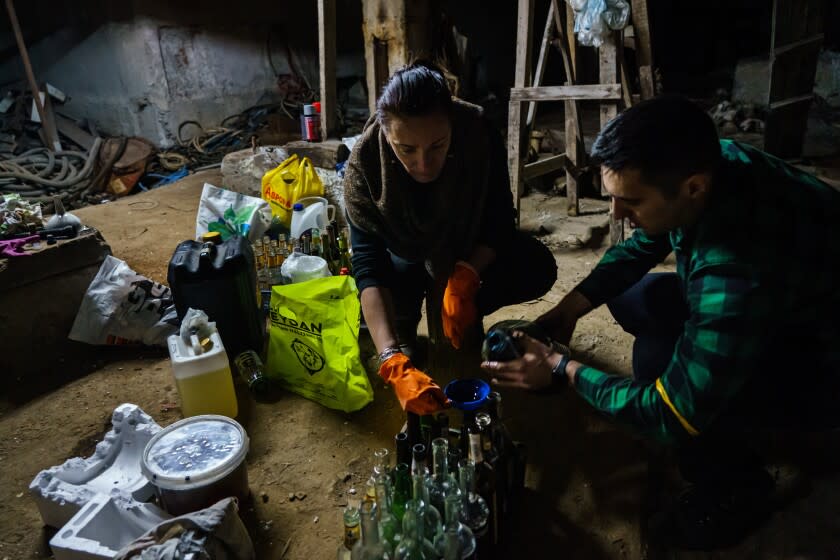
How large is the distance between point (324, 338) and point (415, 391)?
0.66 m

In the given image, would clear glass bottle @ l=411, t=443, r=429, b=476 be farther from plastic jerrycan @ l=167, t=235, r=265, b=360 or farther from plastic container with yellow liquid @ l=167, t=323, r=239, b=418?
plastic jerrycan @ l=167, t=235, r=265, b=360

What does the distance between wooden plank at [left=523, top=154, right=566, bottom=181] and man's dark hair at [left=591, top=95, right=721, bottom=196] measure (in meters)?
2.72

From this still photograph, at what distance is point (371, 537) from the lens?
1330mm

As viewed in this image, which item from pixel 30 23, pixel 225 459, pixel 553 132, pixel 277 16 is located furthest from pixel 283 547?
pixel 30 23

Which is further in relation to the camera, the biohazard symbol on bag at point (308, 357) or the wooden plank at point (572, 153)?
the wooden plank at point (572, 153)

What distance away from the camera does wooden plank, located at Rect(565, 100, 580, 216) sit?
4.03 meters

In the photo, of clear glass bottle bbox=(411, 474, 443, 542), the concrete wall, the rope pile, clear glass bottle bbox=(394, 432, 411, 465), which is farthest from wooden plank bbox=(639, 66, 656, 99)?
the rope pile

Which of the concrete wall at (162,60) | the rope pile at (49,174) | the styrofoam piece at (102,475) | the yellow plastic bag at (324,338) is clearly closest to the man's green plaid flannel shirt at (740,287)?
the yellow plastic bag at (324,338)

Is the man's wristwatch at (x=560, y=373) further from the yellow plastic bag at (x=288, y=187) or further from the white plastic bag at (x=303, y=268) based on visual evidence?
the yellow plastic bag at (x=288, y=187)

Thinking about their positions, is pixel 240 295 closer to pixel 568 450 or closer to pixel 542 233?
pixel 568 450

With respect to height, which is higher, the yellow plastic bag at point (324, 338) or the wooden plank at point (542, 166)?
the wooden plank at point (542, 166)

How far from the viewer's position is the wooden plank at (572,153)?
403 centimetres

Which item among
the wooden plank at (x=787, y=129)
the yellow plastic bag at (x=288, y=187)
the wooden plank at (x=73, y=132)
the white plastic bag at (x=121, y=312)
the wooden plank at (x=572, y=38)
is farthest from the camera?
the wooden plank at (x=73, y=132)

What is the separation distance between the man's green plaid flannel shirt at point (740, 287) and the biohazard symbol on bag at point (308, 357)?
3.88 feet
